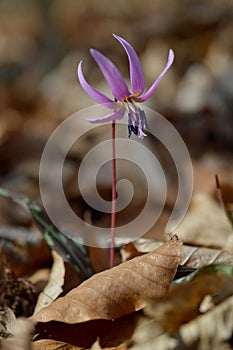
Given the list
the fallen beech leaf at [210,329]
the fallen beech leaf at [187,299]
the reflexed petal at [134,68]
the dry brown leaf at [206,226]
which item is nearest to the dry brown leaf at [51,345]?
the fallen beech leaf at [187,299]

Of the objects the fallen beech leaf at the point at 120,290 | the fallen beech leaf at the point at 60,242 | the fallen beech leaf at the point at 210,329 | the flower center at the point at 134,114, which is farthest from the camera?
the fallen beech leaf at the point at 60,242

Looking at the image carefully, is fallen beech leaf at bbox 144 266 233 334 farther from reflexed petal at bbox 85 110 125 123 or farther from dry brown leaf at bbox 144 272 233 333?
reflexed petal at bbox 85 110 125 123

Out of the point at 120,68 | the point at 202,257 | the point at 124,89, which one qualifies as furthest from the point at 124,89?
the point at 120,68

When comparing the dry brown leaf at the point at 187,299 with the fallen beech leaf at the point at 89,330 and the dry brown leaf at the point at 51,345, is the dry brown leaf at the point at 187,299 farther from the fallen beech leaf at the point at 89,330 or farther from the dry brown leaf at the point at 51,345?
the dry brown leaf at the point at 51,345

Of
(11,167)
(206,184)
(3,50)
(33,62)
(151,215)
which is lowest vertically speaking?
(151,215)

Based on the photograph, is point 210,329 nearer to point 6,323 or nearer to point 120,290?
point 120,290

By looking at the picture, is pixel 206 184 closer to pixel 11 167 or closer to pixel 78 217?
pixel 78 217

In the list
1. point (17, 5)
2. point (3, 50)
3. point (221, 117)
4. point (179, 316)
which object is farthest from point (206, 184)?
point (17, 5)
